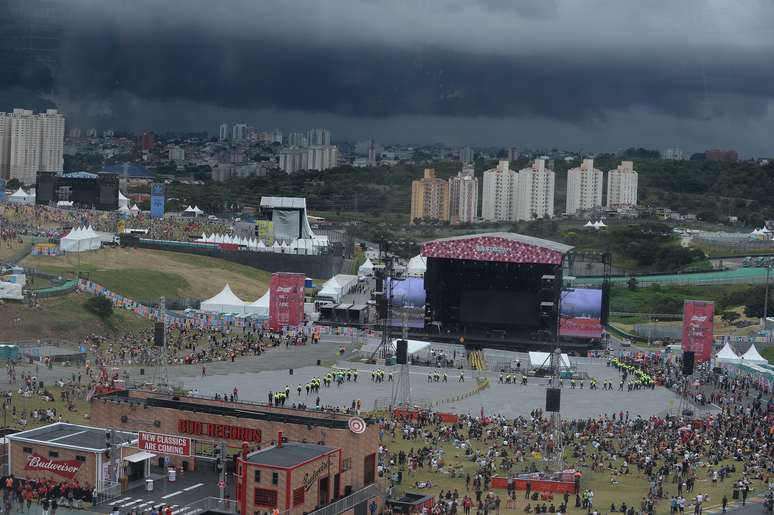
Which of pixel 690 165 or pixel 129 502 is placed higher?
pixel 690 165

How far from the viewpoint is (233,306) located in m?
58.1

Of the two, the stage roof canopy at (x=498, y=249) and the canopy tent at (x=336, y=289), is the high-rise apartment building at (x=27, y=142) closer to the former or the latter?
the canopy tent at (x=336, y=289)

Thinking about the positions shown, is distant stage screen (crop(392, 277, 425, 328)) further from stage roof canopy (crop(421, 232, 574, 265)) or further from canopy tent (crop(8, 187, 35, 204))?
canopy tent (crop(8, 187, 35, 204))

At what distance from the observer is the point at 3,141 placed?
157875 millimetres

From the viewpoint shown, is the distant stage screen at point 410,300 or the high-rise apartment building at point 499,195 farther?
the high-rise apartment building at point 499,195

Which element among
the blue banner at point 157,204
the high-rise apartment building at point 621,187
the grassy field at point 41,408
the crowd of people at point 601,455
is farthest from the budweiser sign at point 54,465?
the high-rise apartment building at point 621,187

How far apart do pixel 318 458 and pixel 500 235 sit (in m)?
32.9

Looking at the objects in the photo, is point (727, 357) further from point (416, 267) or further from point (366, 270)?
point (366, 270)

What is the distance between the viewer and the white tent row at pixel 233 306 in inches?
2274

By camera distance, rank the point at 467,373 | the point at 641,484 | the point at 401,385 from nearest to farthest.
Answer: the point at 641,484
the point at 401,385
the point at 467,373

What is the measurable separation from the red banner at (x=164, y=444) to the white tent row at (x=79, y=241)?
41.3 metres

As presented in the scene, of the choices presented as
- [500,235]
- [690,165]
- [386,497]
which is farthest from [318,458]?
[690,165]

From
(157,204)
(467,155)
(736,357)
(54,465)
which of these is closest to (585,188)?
(467,155)

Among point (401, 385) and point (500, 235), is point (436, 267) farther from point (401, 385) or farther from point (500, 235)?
point (401, 385)
